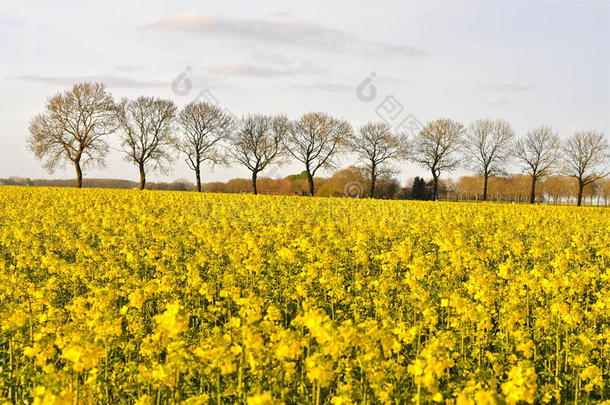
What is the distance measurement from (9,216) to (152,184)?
5644cm

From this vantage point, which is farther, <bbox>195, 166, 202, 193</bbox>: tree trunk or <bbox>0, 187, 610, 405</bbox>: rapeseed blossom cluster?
<bbox>195, 166, 202, 193</bbox>: tree trunk

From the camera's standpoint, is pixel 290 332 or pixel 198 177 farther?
pixel 198 177

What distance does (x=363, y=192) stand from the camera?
263ft

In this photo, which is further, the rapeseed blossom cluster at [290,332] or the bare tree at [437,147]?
the bare tree at [437,147]

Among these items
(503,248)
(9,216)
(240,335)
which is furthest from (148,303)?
(9,216)

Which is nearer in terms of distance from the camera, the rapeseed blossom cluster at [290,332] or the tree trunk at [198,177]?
the rapeseed blossom cluster at [290,332]

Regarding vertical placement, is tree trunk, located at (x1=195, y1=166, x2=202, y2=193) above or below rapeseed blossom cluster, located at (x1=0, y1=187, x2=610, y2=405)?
above

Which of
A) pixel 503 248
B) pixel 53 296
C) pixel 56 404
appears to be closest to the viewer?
pixel 56 404

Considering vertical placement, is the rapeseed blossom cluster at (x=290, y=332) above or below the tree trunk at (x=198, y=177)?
below

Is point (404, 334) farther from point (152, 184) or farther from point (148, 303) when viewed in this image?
point (152, 184)

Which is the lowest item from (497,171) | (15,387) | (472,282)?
(15,387)

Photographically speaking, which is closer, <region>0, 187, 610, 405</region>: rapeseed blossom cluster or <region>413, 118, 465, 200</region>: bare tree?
<region>0, 187, 610, 405</region>: rapeseed blossom cluster

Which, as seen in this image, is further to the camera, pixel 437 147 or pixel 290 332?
pixel 437 147

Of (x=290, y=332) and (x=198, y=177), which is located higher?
(x=198, y=177)
